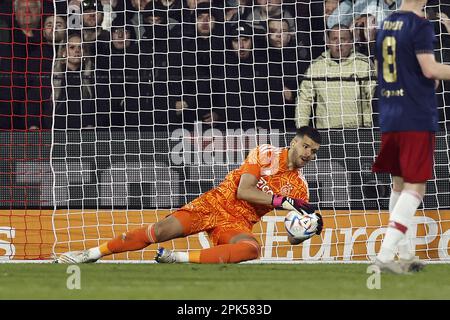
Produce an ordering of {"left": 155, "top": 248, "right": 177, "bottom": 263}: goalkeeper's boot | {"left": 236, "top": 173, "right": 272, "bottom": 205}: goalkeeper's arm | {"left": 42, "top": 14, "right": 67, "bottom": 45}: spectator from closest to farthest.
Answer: {"left": 236, "top": 173, "right": 272, "bottom": 205}: goalkeeper's arm → {"left": 155, "top": 248, "right": 177, "bottom": 263}: goalkeeper's boot → {"left": 42, "top": 14, "right": 67, "bottom": 45}: spectator

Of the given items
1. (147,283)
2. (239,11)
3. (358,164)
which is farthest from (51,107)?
(147,283)

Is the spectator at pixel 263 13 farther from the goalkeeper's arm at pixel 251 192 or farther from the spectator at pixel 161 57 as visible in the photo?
the goalkeeper's arm at pixel 251 192

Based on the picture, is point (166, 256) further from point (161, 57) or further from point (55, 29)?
point (55, 29)

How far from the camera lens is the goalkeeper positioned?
31.0 feet

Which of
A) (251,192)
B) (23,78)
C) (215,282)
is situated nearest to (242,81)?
(23,78)

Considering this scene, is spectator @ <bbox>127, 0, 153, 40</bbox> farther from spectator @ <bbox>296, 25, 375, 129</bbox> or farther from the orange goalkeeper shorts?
the orange goalkeeper shorts

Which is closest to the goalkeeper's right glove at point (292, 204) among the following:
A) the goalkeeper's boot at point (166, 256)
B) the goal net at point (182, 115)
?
the goalkeeper's boot at point (166, 256)

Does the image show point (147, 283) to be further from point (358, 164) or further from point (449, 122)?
point (449, 122)

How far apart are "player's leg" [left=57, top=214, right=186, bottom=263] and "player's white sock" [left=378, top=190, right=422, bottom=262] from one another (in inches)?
95.2

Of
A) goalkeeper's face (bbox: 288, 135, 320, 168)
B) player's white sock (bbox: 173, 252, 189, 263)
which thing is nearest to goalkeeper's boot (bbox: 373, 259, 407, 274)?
goalkeeper's face (bbox: 288, 135, 320, 168)

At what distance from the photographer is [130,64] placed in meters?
12.4

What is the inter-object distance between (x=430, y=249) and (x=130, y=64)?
Answer: 3.79m

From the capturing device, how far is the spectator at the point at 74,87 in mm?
12273

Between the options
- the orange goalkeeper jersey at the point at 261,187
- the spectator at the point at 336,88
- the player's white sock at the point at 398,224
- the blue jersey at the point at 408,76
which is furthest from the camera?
the spectator at the point at 336,88
